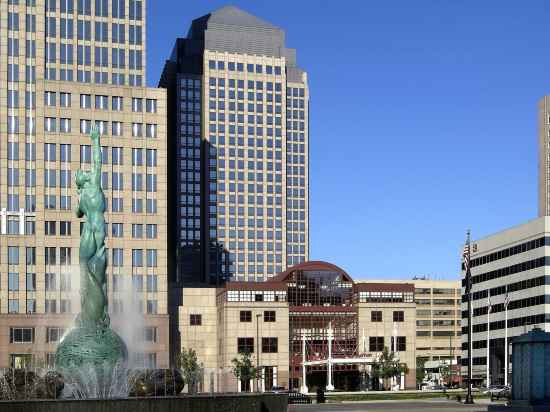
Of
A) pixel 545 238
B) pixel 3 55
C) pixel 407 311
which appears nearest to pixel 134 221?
pixel 3 55

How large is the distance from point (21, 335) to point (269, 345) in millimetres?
34063

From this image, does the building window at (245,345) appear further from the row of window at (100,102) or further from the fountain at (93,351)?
the fountain at (93,351)

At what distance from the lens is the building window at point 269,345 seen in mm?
138000

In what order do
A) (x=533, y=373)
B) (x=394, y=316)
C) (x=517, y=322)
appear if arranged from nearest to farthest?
(x=533, y=373) < (x=394, y=316) < (x=517, y=322)

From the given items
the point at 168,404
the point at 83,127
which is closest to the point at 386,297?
the point at 83,127

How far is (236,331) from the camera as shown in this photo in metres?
137

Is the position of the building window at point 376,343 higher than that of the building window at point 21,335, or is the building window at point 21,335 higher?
the building window at point 21,335

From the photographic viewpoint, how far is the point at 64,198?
130 m

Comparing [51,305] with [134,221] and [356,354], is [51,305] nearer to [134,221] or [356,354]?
[134,221]

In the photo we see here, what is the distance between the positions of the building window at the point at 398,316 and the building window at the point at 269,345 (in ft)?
58.9

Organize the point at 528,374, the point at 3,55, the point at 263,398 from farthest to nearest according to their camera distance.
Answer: the point at 3,55
the point at 263,398
the point at 528,374

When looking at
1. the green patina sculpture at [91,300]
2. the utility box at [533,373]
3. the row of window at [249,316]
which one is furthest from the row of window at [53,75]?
the utility box at [533,373]

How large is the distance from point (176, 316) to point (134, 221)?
21.2 m

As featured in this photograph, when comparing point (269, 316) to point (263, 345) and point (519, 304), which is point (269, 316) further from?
point (519, 304)
